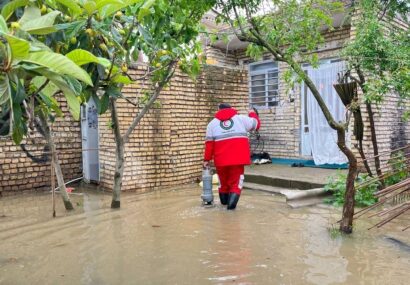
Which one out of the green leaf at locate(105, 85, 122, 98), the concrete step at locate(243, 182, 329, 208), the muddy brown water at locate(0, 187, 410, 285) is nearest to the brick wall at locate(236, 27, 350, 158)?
the concrete step at locate(243, 182, 329, 208)

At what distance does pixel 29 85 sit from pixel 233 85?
29.3 feet

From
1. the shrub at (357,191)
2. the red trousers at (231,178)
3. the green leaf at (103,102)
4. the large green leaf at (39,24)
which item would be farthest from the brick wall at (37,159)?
the large green leaf at (39,24)

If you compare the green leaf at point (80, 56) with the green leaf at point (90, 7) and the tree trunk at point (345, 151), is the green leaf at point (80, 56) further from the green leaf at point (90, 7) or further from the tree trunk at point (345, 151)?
the tree trunk at point (345, 151)

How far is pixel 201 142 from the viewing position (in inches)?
386

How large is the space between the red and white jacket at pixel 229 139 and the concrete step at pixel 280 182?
1.72 meters

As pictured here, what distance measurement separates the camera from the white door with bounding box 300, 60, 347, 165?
9.43 meters

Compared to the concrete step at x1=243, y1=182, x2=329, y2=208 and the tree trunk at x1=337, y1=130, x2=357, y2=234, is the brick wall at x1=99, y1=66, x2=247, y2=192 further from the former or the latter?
the tree trunk at x1=337, y1=130, x2=357, y2=234

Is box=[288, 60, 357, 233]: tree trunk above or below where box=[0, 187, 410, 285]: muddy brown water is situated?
above

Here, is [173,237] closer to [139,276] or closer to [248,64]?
[139,276]

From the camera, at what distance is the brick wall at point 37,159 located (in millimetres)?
8086

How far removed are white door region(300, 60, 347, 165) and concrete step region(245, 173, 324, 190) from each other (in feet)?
5.89

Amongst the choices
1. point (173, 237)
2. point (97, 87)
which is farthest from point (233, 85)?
point (97, 87)

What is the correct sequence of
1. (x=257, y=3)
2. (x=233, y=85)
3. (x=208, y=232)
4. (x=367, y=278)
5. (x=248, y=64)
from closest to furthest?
1. (x=367, y=278)
2. (x=257, y=3)
3. (x=208, y=232)
4. (x=233, y=85)
5. (x=248, y=64)

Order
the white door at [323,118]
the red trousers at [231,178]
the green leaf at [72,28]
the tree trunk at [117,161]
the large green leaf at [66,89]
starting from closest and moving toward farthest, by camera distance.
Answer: the large green leaf at [66,89] → the green leaf at [72,28] → the tree trunk at [117,161] → the red trousers at [231,178] → the white door at [323,118]
